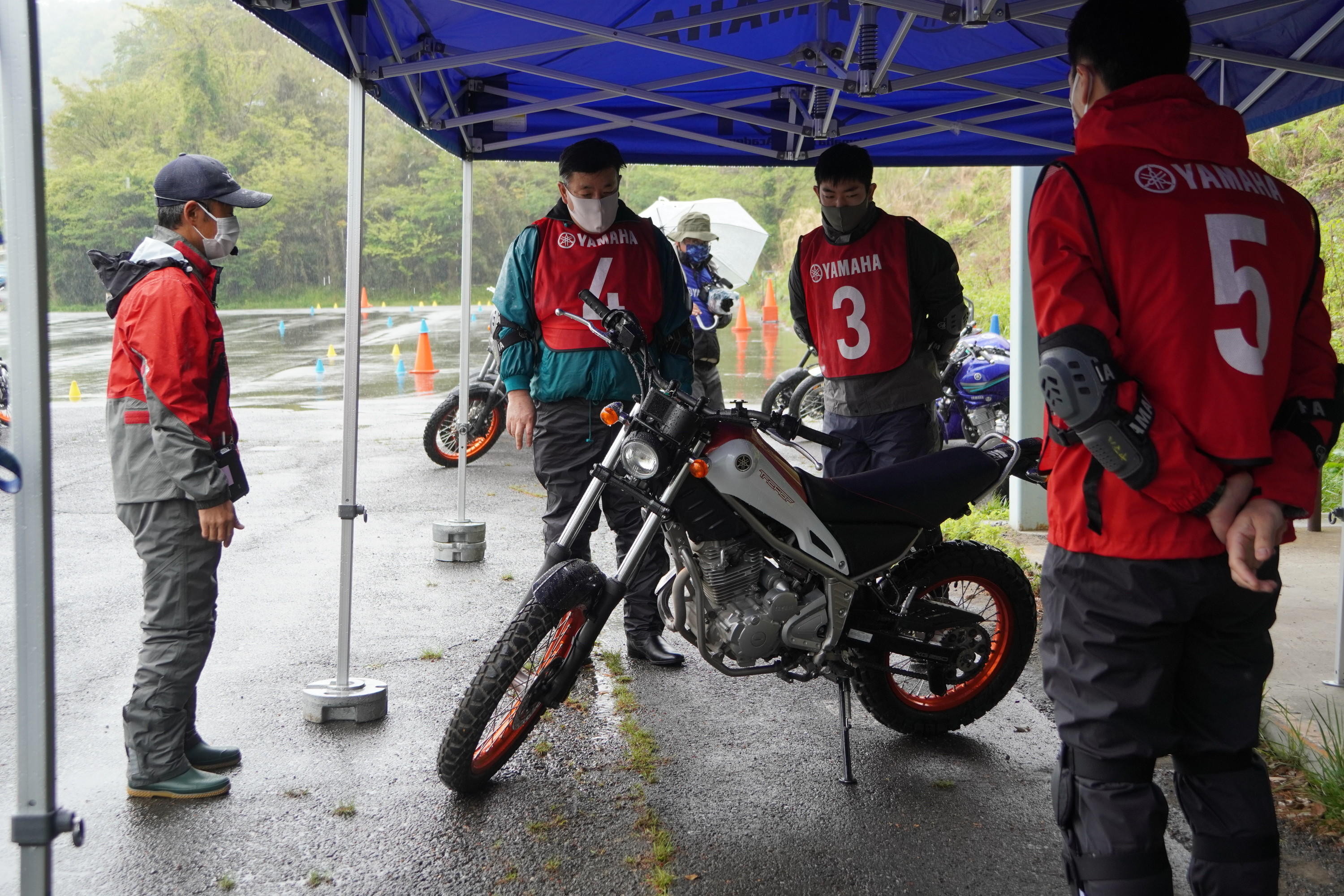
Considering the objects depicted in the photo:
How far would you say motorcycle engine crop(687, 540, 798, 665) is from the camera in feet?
11.7

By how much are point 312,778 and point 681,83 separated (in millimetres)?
3286

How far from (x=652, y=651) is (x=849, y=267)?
1.84 meters

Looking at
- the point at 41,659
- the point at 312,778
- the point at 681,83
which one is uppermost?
the point at 681,83

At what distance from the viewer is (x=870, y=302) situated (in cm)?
471

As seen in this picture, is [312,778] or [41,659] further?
[312,778]

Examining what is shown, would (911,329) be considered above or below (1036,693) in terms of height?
above

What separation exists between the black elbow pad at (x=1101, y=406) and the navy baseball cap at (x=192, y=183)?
8.43 feet

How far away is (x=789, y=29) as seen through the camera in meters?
5.05

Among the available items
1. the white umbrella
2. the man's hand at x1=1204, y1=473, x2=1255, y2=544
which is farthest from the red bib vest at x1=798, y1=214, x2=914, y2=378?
the white umbrella

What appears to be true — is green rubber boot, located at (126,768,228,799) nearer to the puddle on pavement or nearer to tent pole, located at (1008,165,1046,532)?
tent pole, located at (1008,165,1046,532)

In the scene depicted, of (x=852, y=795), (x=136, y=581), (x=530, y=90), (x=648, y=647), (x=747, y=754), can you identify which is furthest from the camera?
(x=136, y=581)

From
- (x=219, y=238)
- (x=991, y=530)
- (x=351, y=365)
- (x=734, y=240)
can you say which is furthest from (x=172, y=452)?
(x=734, y=240)

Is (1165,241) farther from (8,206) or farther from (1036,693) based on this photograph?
(1036,693)

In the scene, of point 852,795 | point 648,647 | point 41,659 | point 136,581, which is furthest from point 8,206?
point 136,581
